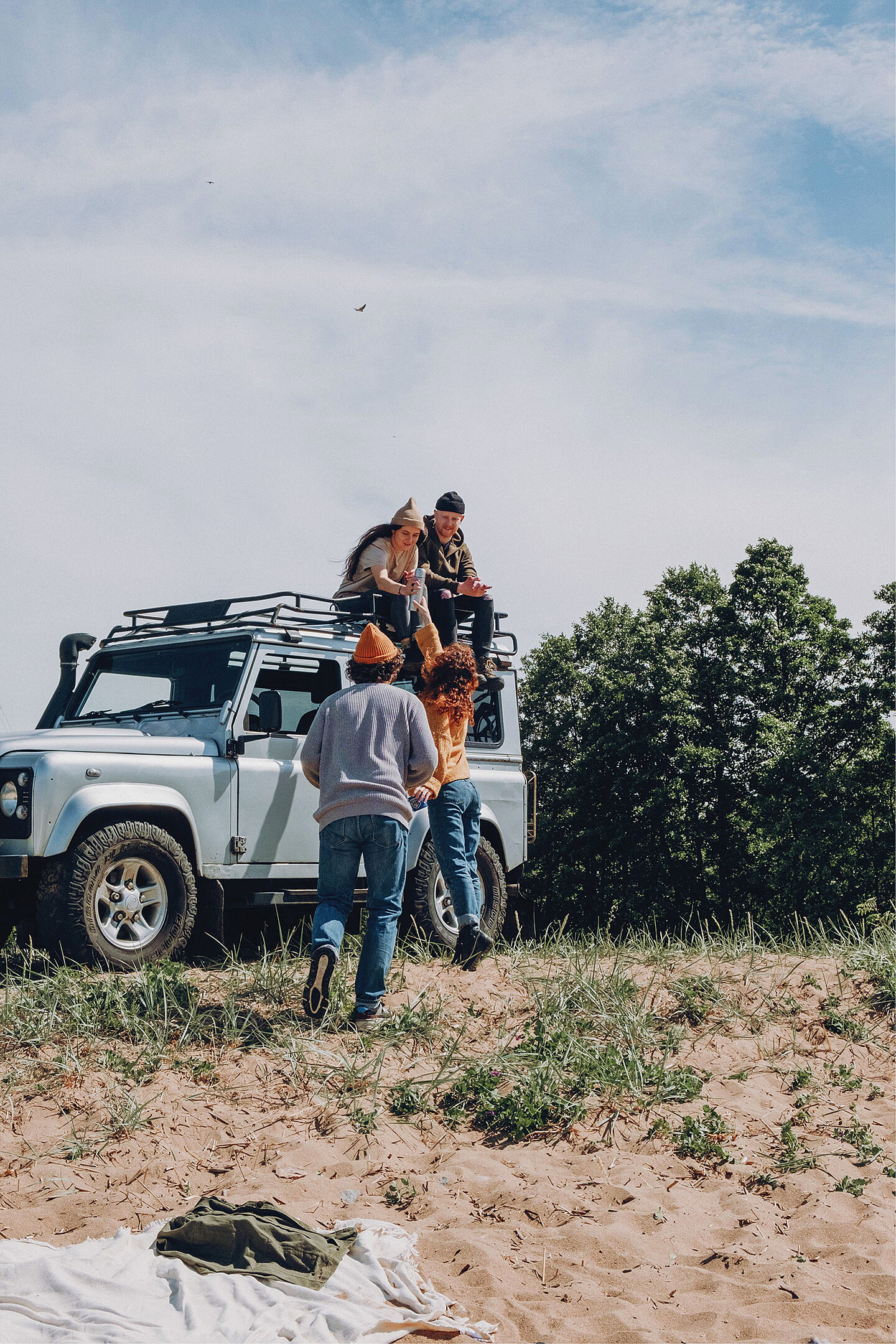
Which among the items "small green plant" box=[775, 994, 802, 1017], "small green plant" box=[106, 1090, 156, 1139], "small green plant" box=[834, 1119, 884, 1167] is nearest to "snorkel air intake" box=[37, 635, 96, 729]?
"small green plant" box=[106, 1090, 156, 1139]

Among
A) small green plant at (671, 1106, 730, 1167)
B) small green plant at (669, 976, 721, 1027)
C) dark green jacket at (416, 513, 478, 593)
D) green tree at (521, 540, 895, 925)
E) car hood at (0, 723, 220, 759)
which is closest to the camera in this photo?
small green plant at (671, 1106, 730, 1167)

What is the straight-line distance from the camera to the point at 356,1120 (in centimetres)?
476

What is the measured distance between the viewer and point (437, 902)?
808cm

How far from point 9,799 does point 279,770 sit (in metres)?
1.79

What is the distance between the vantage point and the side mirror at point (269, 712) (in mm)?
7382

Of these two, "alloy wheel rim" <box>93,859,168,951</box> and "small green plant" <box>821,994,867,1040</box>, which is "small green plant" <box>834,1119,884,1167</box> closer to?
"small green plant" <box>821,994,867,1040</box>

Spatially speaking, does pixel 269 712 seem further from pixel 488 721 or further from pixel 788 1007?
pixel 788 1007

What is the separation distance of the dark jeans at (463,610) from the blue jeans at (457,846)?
1.39 m

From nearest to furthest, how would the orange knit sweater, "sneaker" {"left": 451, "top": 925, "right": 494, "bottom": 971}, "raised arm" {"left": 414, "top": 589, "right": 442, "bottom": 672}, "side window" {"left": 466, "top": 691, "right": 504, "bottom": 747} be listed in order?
"sneaker" {"left": 451, "top": 925, "right": 494, "bottom": 971} → the orange knit sweater → "raised arm" {"left": 414, "top": 589, "right": 442, "bottom": 672} → "side window" {"left": 466, "top": 691, "right": 504, "bottom": 747}

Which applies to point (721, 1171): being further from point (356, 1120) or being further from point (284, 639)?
point (284, 639)

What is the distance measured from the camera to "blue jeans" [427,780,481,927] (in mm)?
6691

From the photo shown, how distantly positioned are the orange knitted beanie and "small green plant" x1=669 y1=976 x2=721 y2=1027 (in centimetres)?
254

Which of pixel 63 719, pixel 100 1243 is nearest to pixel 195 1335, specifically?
→ pixel 100 1243

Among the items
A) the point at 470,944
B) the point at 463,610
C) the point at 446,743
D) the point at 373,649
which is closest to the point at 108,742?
the point at 373,649
